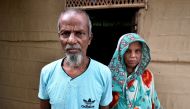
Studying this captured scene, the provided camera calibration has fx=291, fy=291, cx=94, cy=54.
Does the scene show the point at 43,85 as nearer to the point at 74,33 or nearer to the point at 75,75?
the point at 75,75

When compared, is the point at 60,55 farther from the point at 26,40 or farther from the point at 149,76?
the point at 149,76

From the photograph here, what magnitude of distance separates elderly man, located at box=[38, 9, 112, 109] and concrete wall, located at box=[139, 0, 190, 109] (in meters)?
Result: 1.15

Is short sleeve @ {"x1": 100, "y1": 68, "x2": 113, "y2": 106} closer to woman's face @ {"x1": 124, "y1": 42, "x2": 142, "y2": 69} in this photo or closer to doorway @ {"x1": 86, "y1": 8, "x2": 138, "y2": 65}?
woman's face @ {"x1": 124, "y1": 42, "x2": 142, "y2": 69}

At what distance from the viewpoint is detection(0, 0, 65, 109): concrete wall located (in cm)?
378

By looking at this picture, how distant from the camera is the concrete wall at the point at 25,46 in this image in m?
3.78

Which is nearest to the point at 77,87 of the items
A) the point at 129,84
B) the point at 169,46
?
the point at 129,84

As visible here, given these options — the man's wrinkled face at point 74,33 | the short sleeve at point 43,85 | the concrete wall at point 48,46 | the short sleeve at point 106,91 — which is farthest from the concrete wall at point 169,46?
the short sleeve at point 43,85

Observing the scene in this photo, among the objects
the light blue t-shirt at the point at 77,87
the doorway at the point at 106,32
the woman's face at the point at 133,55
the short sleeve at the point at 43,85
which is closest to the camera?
the light blue t-shirt at the point at 77,87

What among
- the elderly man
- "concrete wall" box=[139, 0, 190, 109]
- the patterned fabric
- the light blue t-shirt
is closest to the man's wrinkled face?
the elderly man

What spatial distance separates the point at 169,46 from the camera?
319 cm

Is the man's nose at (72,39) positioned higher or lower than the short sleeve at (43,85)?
higher

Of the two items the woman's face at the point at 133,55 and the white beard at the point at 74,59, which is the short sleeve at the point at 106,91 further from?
the woman's face at the point at 133,55

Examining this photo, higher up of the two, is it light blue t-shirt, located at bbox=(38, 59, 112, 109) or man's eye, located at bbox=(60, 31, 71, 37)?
man's eye, located at bbox=(60, 31, 71, 37)

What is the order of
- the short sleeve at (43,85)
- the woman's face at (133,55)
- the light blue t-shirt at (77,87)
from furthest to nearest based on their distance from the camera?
the woman's face at (133,55) → the short sleeve at (43,85) → the light blue t-shirt at (77,87)
